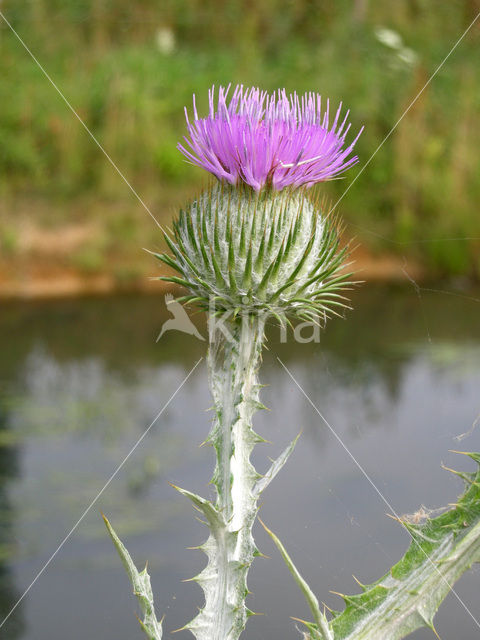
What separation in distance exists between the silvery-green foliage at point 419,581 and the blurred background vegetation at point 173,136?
615 cm

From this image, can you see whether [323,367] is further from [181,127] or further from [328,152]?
[328,152]

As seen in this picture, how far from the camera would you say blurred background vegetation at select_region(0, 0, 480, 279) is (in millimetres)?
7723

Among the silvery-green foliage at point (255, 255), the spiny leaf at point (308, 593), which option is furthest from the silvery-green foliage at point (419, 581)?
the silvery-green foliage at point (255, 255)

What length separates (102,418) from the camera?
204 inches

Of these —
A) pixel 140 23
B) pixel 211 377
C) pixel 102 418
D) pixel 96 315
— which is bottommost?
pixel 102 418

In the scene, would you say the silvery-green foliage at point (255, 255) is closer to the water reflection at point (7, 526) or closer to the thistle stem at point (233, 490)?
the thistle stem at point (233, 490)

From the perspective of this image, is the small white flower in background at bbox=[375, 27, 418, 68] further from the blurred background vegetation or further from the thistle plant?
the thistle plant

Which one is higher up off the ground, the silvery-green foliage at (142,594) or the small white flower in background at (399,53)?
the small white flower in background at (399,53)

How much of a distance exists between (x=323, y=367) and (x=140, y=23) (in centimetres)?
719

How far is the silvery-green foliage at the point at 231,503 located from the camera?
1.45 m

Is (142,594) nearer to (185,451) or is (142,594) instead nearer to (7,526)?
(7,526)

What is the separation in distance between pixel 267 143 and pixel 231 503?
0.69 metres

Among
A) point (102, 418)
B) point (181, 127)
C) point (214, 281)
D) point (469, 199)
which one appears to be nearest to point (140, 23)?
point (181, 127)

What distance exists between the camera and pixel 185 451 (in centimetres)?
457
